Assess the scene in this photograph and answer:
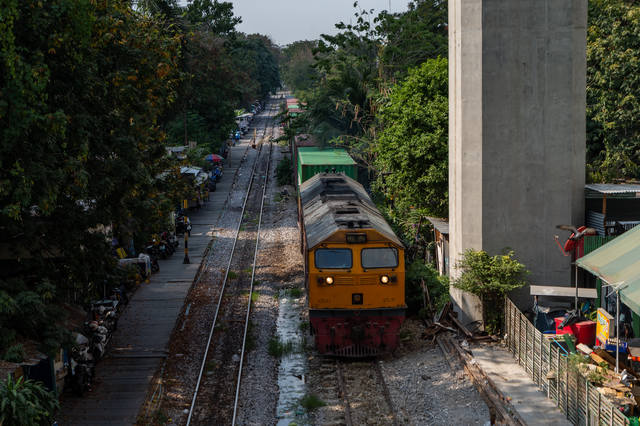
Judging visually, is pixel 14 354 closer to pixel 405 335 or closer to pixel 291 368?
pixel 291 368

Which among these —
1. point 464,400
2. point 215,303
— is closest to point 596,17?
point 215,303

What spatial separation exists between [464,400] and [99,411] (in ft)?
25.0

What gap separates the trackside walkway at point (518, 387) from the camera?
41.8 feet

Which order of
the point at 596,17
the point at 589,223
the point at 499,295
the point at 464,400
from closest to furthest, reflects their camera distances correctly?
1. the point at 464,400
2. the point at 499,295
3. the point at 589,223
4. the point at 596,17

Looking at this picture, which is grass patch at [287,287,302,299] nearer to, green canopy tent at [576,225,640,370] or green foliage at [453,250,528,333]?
green foliage at [453,250,528,333]

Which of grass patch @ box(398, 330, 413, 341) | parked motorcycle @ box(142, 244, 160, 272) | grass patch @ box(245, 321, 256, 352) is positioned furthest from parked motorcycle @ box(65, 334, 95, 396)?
parked motorcycle @ box(142, 244, 160, 272)

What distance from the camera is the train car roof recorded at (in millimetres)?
16625

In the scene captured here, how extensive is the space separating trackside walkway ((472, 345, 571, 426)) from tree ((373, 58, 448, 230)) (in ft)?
26.3

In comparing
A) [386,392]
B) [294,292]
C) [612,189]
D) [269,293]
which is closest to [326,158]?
[269,293]

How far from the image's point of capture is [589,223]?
19125mm

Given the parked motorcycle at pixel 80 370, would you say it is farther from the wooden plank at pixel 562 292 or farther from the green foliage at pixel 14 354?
the wooden plank at pixel 562 292

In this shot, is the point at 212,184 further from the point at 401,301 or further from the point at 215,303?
the point at 401,301

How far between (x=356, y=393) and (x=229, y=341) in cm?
520

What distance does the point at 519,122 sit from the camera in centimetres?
1839
